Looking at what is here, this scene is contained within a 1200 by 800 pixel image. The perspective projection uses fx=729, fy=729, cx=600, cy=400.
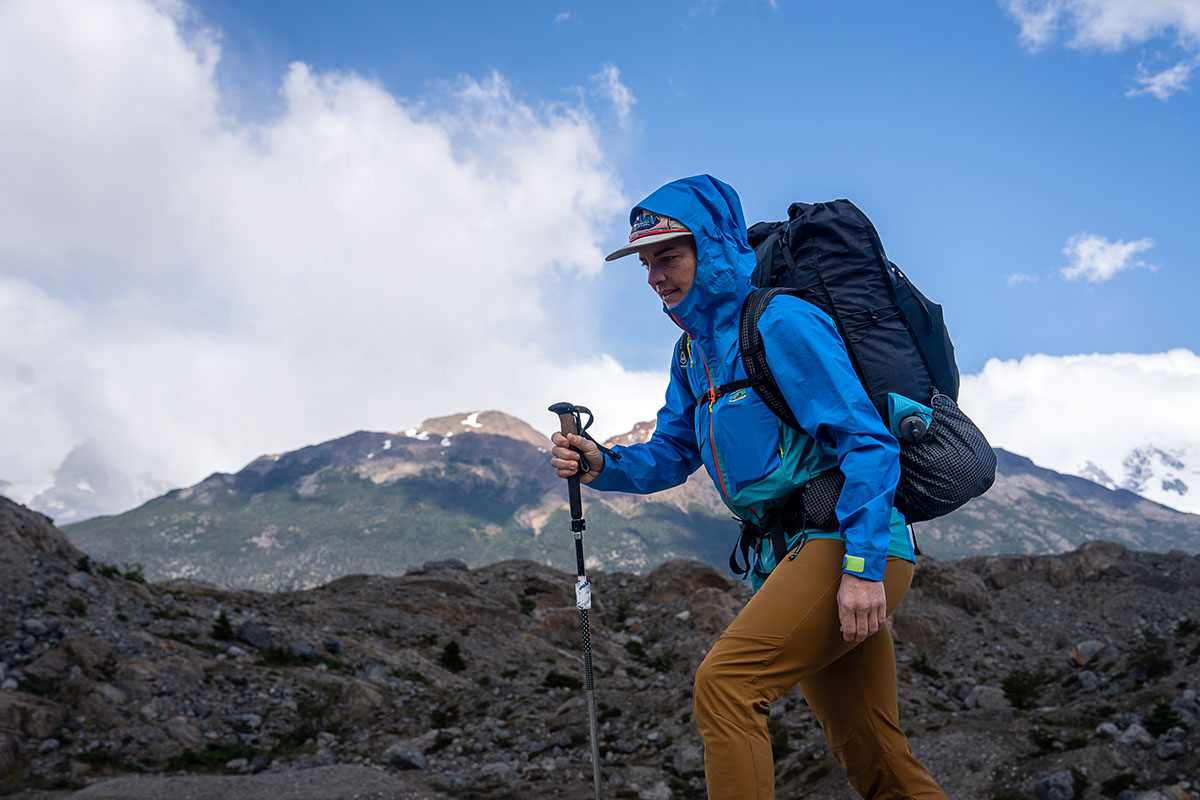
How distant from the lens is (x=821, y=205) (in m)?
3.99

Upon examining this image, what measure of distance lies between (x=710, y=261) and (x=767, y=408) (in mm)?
826

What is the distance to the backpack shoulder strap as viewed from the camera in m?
3.43

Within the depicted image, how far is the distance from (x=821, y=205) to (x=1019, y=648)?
955 inches

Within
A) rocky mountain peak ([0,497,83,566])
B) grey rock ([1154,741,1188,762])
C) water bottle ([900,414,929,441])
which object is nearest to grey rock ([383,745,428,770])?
grey rock ([1154,741,1188,762])

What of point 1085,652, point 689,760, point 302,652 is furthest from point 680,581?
point 689,760

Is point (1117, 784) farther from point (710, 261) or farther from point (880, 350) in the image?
point (710, 261)

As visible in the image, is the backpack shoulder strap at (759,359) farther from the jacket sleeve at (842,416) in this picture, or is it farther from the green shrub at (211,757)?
the green shrub at (211,757)

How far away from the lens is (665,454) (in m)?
4.47

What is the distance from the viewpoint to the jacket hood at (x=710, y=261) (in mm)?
3715

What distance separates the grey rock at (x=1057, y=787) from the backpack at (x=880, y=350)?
540cm

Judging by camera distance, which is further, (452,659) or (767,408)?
(452,659)

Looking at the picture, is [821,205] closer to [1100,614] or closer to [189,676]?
[189,676]

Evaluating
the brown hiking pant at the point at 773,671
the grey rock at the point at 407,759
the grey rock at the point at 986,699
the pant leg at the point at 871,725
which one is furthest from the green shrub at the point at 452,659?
the brown hiking pant at the point at 773,671

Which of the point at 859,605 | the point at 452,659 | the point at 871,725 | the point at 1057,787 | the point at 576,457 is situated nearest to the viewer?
the point at 859,605
